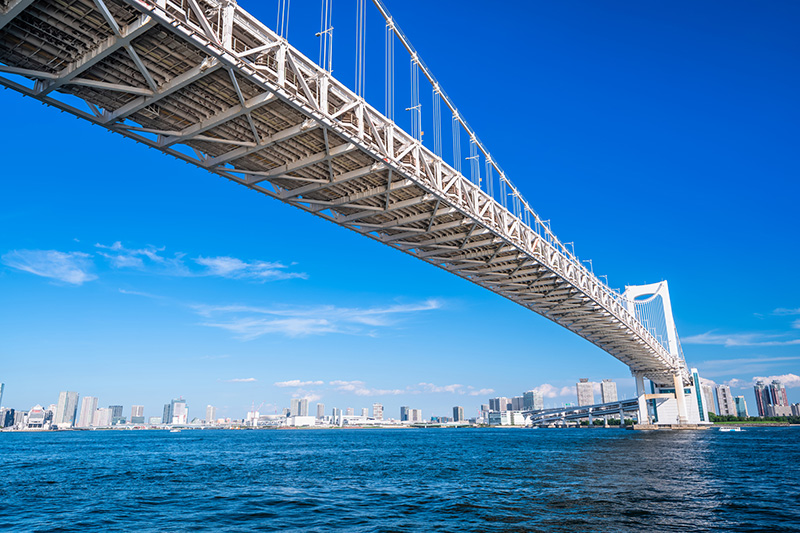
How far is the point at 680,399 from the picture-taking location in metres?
78.5

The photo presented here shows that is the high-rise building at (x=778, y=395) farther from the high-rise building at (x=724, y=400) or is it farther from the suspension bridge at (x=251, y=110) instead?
the suspension bridge at (x=251, y=110)

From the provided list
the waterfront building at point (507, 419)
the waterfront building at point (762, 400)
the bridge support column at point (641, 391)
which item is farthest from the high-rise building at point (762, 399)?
the bridge support column at point (641, 391)

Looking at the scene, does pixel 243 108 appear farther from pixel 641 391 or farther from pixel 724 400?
pixel 724 400

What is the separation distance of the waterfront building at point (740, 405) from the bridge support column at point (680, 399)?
126765mm

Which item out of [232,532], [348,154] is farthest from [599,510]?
[348,154]

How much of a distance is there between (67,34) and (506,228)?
Result: 71.7 feet

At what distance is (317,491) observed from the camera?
1966cm

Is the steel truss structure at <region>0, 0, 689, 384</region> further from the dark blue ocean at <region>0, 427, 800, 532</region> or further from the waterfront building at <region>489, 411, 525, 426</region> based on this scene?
the waterfront building at <region>489, 411, 525, 426</region>

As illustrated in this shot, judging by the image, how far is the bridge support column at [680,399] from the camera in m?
77.0

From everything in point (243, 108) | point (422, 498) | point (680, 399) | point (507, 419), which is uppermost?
point (243, 108)

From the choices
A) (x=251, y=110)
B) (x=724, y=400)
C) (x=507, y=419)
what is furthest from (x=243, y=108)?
(x=724, y=400)

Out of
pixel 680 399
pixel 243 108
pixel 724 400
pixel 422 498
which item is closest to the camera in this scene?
pixel 243 108

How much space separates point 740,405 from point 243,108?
715 ft

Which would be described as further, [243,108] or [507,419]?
[507,419]
